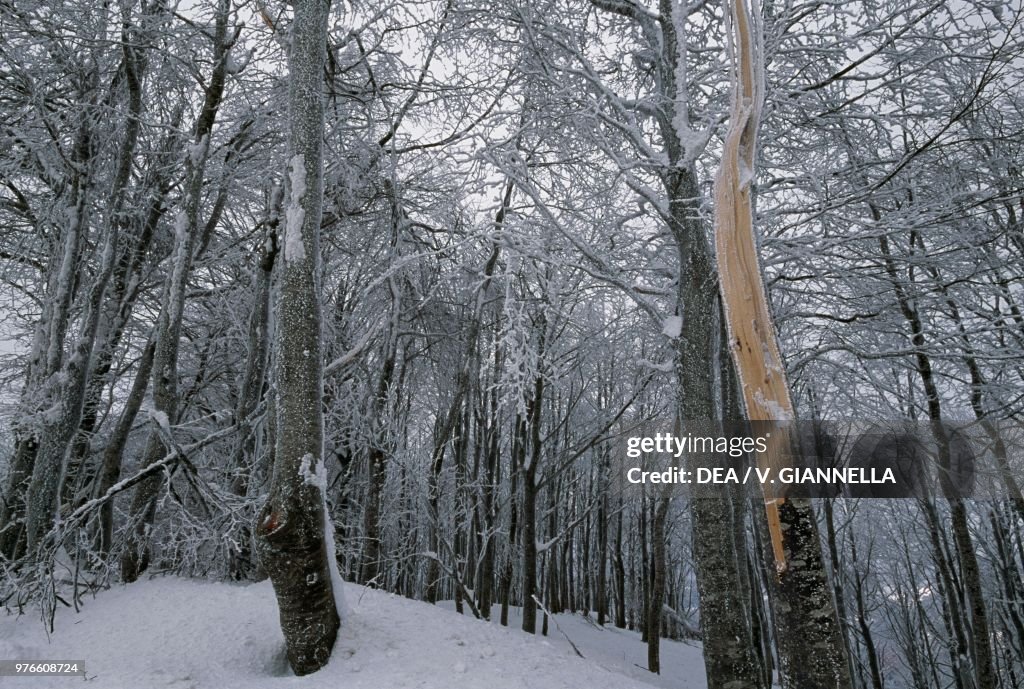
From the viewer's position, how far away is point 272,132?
7.03 meters

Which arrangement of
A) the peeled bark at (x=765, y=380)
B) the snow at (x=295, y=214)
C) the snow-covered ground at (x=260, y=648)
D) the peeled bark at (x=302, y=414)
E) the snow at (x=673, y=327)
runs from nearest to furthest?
the peeled bark at (x=765, y=380) → the snow-covered ground at (x=260, y=648) → the peeled bark at (x=302, y=414) → the snow at (x=295, y=214) → the snow at (x=673, y=327)

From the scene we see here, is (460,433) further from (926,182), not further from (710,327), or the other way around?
(926,182)

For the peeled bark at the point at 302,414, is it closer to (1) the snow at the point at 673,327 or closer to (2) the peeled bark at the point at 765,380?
(2) the peeled bark at the point at 765,380

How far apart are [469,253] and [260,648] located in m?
4.56

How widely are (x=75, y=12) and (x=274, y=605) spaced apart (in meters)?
5.39

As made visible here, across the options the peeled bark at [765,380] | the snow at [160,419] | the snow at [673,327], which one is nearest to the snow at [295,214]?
the snow at [160,419]

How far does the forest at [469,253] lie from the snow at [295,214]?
0.8 inches

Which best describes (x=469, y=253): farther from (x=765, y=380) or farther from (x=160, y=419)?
(x=765, y=380)

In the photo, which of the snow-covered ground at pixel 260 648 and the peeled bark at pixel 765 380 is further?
the snow-covered ground at pixel 260 648

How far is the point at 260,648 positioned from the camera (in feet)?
11.3

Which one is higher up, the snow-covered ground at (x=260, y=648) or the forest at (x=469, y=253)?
the forest at (x=469, y=253)

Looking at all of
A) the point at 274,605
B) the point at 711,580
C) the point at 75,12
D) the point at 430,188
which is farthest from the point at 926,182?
the point at 75,12

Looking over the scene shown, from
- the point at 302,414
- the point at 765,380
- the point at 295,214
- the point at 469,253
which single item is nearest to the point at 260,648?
the point at 302,414

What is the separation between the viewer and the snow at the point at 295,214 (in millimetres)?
3785
